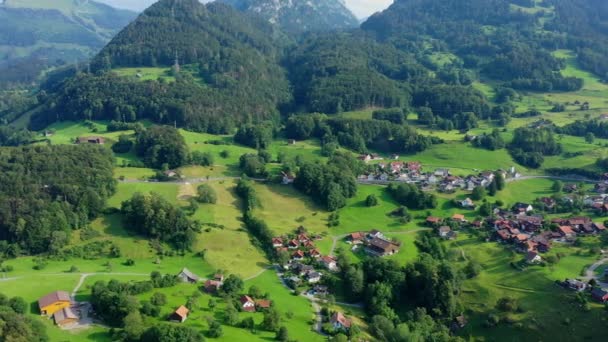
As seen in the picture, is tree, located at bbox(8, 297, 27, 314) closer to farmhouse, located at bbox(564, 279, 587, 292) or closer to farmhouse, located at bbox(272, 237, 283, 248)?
farmhouse, located at bbox(272, 237, 283, 248)

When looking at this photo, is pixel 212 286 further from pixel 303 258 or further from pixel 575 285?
pixel 575 285

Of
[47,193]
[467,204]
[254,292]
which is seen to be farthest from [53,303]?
[467,204]

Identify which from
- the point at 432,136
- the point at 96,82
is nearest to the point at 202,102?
the point at 96,82

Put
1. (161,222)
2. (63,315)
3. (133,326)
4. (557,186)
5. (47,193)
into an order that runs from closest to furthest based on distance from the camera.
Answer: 1. (133,326)
2. (63,315)
3. (161,222)
4. (47,193)
5. (557,186)

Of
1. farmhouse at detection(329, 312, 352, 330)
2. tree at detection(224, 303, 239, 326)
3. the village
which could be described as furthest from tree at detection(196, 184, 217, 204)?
farmhouse at detection(329, 312, 352, 330)

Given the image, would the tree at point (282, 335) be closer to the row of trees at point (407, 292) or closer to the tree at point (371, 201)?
the row of trees at point (407, 292)

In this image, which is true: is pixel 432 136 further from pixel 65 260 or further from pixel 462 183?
pixel 65 260
